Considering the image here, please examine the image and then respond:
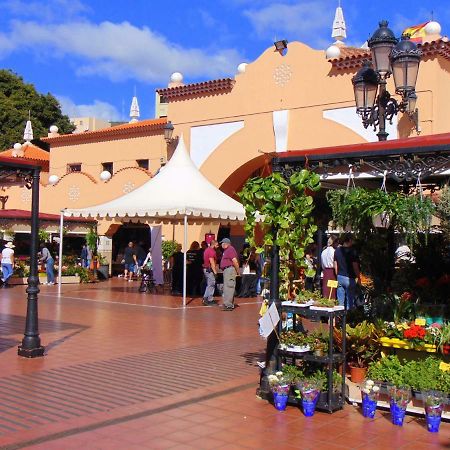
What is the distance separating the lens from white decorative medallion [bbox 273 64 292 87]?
21297 millimetres

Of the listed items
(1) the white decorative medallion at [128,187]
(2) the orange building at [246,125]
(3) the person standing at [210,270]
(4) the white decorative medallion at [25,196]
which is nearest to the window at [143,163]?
(2) the orange building at [246,125]

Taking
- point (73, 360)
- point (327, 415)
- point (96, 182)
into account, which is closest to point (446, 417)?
point (327, 415)

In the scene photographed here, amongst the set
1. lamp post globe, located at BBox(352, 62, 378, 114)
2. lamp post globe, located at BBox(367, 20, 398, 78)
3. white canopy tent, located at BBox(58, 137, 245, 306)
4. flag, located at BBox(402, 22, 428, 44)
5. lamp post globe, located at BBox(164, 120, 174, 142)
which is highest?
flag, located at BBox(402, 22, 428, 44)

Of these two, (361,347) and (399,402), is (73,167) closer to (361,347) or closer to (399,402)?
(361,347)

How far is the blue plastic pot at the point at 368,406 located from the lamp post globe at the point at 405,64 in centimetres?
500

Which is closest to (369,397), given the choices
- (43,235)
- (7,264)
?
(7,264)

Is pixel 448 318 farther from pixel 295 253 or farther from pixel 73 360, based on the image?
pixel 73 360

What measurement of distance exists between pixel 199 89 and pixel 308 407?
18.7 meters

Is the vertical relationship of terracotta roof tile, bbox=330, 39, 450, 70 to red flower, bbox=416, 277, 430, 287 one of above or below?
above

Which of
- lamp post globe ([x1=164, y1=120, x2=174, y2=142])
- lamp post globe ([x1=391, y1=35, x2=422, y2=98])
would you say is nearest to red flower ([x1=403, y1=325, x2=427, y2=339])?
lamp post globe ([x1=391, y1=35, x2=422, y2=98])

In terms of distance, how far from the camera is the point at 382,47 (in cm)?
960

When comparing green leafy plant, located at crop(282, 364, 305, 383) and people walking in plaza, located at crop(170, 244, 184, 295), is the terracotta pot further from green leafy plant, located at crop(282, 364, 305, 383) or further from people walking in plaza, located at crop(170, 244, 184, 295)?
people walking in plaza, located at crop(170, 244, 184, 295)

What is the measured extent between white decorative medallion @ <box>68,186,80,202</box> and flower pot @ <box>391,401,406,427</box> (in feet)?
73.7

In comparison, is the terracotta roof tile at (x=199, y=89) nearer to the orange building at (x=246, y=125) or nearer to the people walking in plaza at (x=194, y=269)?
the orange building at (x=246, y=125)
